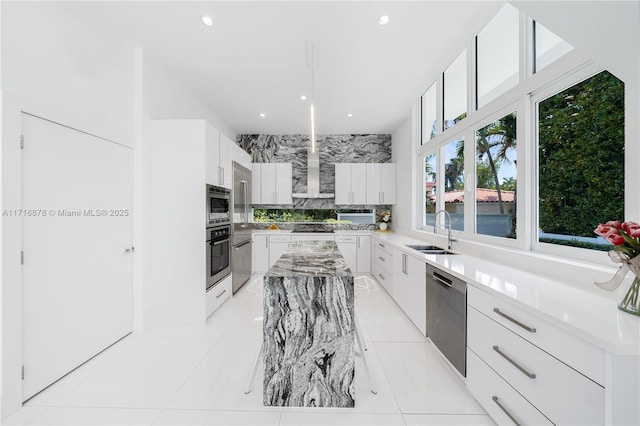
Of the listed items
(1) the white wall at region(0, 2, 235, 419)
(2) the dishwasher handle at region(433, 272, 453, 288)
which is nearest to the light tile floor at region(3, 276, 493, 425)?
(1) the white wall at region(0, 2, 235, 419)

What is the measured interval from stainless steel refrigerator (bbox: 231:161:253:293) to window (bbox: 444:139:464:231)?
10.1 feet

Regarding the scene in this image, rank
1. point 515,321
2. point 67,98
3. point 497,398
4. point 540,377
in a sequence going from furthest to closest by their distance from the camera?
1. point 67,98
2. point 497,398
3. point 515,321
4. point 540,377

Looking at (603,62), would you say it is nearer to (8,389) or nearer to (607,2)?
(607,2)

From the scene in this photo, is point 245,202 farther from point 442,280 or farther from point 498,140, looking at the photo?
point 498,140

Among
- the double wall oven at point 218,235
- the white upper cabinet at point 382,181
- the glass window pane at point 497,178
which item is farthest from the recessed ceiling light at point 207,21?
the white upper cabinet at point 382,181

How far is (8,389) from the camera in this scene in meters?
1.62

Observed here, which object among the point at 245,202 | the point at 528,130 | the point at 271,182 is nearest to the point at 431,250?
the point at 528,130

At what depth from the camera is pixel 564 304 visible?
4.23 ft

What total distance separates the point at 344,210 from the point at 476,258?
339 centimetres

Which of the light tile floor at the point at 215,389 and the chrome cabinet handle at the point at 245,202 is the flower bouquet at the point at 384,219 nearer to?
the chrome cabinet handle at the point at 245,202

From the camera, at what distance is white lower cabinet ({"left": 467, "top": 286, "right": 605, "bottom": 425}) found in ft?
3.41

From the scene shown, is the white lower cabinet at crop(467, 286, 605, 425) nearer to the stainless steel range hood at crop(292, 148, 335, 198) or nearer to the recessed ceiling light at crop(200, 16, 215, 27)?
the recessed ceiling light at crop(200, 16, 215, 27)

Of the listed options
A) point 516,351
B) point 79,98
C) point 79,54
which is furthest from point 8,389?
point 516,351

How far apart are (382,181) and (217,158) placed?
134 inches
